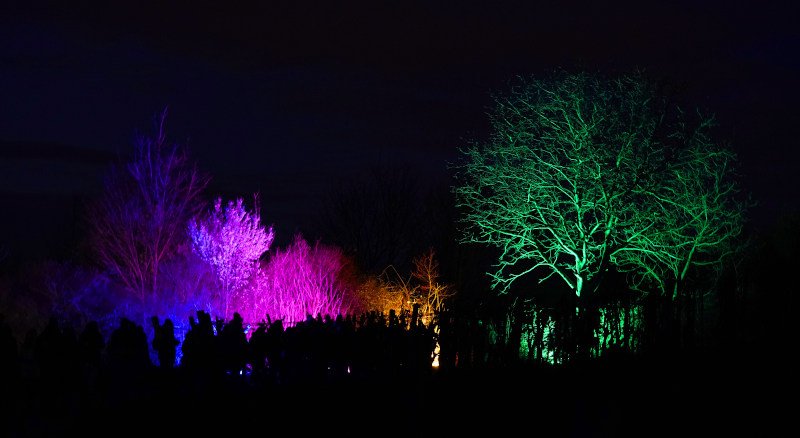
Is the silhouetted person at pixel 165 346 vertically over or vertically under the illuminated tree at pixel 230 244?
under

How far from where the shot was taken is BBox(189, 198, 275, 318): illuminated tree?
32625mm

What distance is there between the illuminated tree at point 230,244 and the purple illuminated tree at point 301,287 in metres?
0.84

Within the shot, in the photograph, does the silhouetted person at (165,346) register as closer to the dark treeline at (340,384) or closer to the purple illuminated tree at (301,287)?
the dark treeline at (340,384)

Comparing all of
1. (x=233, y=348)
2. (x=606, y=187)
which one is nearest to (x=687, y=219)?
(x=606, y=187)

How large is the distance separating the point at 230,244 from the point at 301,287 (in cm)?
329

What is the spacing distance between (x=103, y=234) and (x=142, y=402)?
25214 mm

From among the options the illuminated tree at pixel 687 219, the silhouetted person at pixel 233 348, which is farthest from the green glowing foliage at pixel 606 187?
the silhouetted person at pixel 233 348

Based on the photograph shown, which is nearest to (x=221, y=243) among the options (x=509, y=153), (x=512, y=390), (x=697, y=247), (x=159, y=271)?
(x=159, y=271)

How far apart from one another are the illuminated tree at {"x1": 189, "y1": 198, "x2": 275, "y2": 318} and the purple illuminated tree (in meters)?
0.84

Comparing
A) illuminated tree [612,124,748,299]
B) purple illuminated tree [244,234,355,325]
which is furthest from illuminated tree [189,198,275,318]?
illuminated tree [612,124,748,299]

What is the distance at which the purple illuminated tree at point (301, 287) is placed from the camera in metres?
32.1

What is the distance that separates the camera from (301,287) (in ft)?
110

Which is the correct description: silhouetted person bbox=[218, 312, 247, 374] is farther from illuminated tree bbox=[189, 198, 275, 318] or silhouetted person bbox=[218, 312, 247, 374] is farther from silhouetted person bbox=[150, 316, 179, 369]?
illuminated tree bbox=[189, 198, 275, 318]

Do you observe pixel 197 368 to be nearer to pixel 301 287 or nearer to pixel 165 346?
pixel 165 346
